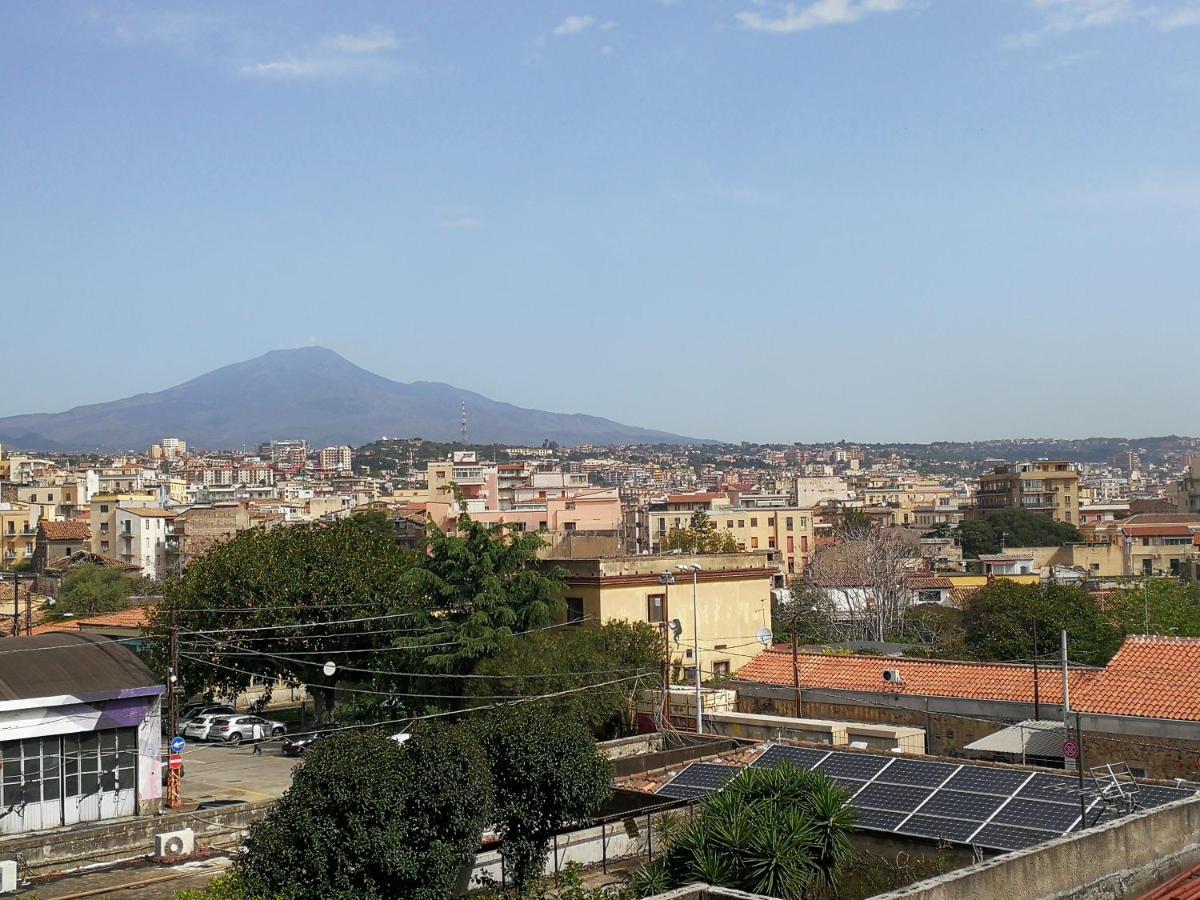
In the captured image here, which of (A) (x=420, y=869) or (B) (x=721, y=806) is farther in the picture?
(B) (x=721, y=806)

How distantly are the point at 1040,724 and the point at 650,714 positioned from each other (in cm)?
957

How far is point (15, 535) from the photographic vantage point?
110125 mm

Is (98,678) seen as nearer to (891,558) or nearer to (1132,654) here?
(1132,654)

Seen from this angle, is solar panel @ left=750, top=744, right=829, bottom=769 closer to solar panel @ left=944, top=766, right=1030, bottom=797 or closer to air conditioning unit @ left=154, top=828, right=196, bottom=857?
solar panel @ left=944, top=766, right=1030, bottom=797

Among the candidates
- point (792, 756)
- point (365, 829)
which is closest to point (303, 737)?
point (792, 756)

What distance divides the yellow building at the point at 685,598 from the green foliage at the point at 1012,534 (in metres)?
76.5

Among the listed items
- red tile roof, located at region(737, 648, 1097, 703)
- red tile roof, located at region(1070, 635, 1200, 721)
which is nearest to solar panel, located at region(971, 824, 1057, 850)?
red tile roof, located at region(1070, 635, 1200, 721)

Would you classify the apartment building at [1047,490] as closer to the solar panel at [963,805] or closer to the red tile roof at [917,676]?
the red tile roof at [917,676]

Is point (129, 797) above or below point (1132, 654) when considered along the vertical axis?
below

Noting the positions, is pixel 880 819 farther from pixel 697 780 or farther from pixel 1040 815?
pixel 697 780

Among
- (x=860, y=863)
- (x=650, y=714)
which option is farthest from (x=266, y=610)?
(x=860, y=863)

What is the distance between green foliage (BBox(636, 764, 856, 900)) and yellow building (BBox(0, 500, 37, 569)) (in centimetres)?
10323

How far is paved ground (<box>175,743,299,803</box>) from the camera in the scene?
27828mm

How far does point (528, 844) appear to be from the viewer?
15680 millimetres
